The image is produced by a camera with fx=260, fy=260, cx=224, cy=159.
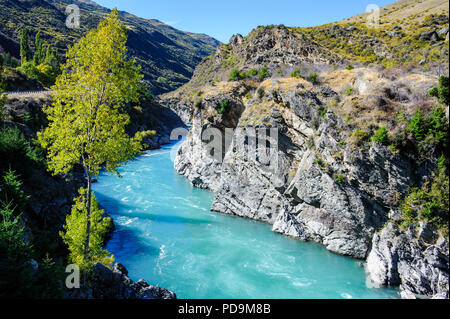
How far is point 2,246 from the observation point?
7828 millimetres

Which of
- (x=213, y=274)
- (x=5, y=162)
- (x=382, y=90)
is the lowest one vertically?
(x=213, y=274)

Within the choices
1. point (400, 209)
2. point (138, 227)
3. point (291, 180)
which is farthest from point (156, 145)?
point (400, 209)

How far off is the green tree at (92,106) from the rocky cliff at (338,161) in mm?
16152

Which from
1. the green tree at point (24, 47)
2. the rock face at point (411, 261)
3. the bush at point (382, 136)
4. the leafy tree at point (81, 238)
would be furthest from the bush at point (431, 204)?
the green tree at point (24, 47)

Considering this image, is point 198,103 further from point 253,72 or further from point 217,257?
point 217,257

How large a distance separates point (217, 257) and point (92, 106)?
→ 47.4 ft

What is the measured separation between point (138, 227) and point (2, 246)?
17.2m

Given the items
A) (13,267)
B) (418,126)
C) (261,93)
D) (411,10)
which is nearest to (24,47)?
(261,93)

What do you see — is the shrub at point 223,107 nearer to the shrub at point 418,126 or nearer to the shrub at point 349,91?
the shrub at point 349,91

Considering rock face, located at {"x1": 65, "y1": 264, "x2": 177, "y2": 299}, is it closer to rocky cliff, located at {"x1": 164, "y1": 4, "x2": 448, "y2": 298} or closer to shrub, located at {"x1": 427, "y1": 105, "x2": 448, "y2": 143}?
rocky cliff, located at {"x1": 164, "y1": 4, "x2": 448, "y2": 298}

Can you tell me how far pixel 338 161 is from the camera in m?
20.7

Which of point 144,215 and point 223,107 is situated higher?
point 223,107

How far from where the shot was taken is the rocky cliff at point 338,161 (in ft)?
56.0
